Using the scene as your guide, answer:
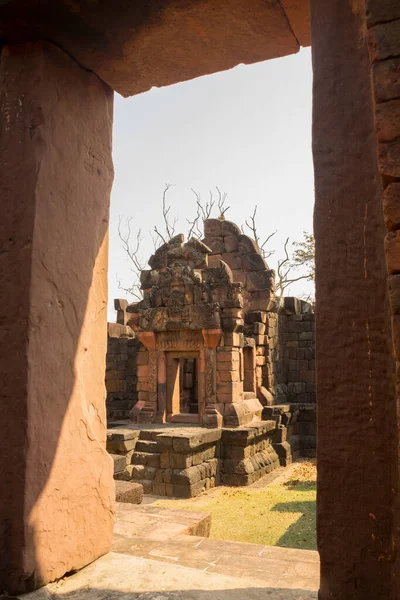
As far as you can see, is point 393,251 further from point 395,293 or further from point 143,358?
point 143,358

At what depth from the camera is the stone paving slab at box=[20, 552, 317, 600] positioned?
6.54 ft

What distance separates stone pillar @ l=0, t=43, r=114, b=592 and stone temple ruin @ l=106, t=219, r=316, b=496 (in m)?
7.45

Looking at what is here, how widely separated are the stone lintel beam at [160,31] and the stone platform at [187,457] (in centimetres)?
786

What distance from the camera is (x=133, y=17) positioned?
2.23 meters

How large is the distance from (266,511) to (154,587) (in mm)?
6370

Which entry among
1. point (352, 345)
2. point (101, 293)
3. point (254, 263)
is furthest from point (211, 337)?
point (352, 345)

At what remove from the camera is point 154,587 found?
2.07 meters

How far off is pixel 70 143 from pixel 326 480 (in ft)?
6.49

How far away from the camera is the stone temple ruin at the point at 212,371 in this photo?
10172mm

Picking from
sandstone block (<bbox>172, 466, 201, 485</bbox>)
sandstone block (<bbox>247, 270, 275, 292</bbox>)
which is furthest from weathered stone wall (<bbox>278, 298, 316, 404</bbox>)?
sandstone block (<bbox>172, 466, 201, 485</bbox>)

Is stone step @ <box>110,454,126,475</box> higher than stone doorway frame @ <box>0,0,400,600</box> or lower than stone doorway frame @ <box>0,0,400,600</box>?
lower

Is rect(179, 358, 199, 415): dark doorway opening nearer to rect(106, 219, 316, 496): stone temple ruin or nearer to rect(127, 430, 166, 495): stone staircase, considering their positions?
rect(106, 219, 316, 496): stone temple ruin

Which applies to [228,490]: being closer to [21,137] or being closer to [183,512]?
[183,512]

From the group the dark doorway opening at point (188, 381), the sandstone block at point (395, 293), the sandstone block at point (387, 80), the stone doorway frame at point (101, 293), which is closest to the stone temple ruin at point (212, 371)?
the dark doorway opening at point (188, 381)
